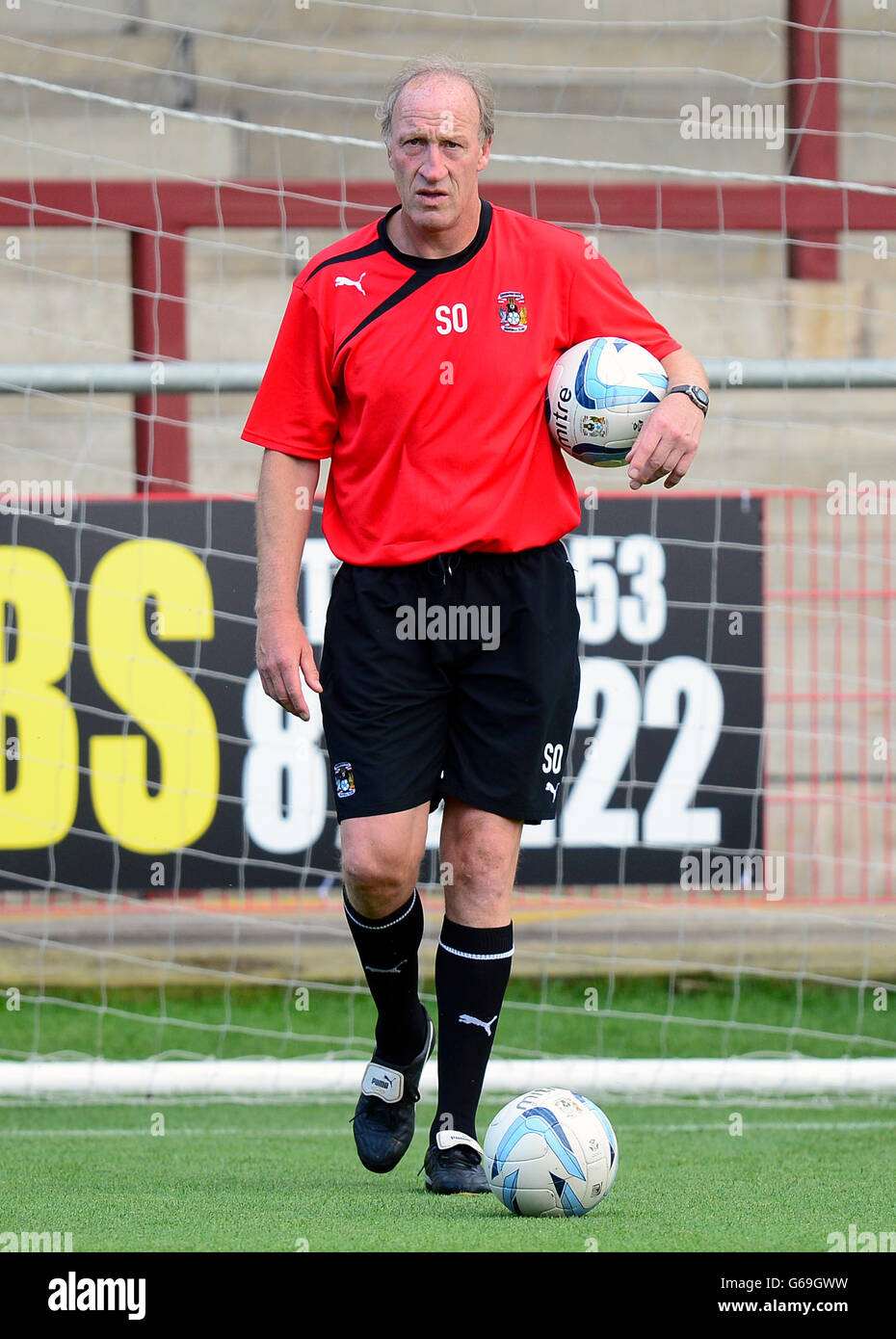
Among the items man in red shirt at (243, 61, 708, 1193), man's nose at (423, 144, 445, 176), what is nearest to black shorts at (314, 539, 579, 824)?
man in red shirt at (243, 61, 708, 1193)

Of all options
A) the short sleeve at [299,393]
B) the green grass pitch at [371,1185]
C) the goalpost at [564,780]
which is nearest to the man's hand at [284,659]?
the short sleeve at [299,393]

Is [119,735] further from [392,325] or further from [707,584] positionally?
[392,325]

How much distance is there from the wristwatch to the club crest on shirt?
0.31m

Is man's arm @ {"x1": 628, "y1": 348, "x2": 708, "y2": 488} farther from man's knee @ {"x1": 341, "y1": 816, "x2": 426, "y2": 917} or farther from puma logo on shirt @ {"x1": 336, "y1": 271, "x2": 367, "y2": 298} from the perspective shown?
man's knee @ {"x1": 341, "y1": 816, "x2": 426, "y2": 917}

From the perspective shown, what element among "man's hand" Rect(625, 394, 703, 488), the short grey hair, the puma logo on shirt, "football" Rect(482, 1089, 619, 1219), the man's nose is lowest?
"football" Rect(482, 1089, 619, 1219)

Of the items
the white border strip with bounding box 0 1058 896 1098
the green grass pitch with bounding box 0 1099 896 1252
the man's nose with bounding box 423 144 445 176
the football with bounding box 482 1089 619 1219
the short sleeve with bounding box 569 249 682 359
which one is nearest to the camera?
the green grass pitch with bounding box 0 1099 896 1252

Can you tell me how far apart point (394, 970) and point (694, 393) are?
1225 millimetres

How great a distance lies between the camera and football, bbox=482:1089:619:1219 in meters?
2.93

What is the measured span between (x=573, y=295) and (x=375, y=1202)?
5.61 ft

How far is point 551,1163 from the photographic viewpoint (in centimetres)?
293

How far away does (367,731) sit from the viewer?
3270 millimetres

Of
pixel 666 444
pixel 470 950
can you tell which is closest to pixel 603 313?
pixel 666 444

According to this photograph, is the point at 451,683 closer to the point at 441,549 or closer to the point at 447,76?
the point at 441,549

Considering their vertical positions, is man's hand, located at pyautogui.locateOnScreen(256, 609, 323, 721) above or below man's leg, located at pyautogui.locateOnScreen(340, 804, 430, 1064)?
above
